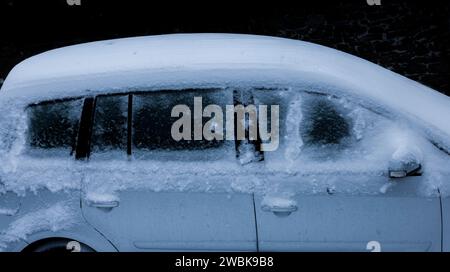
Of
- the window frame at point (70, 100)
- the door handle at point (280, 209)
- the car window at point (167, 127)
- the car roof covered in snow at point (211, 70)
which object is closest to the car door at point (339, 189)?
the door handle at point (280, 209)

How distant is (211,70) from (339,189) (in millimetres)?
1052

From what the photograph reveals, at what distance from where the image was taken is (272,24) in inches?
273

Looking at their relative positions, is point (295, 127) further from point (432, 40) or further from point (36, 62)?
point (432, 40)

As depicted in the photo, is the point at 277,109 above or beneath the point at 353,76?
beneath

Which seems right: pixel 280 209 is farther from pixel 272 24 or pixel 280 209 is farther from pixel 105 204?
pixel 272 24

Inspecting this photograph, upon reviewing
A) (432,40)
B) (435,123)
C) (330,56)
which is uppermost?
(432,40)

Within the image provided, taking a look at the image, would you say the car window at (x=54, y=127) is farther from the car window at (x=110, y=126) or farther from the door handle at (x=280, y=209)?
the door handle at (x=280, y=209)

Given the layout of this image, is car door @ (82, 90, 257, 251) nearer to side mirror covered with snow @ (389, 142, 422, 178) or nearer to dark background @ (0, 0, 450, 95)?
side mirror covered with snow @ (389, 142, 422, 178)

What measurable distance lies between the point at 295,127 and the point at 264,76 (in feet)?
1.19

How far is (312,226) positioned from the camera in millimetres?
2998

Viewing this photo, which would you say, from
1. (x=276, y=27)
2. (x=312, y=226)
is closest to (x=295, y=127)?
(x=312, y=226)

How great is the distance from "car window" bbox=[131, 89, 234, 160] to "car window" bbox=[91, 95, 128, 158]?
7 centimetres

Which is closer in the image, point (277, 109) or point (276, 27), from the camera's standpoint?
point (277, 109)

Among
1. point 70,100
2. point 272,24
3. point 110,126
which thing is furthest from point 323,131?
point 272,24
